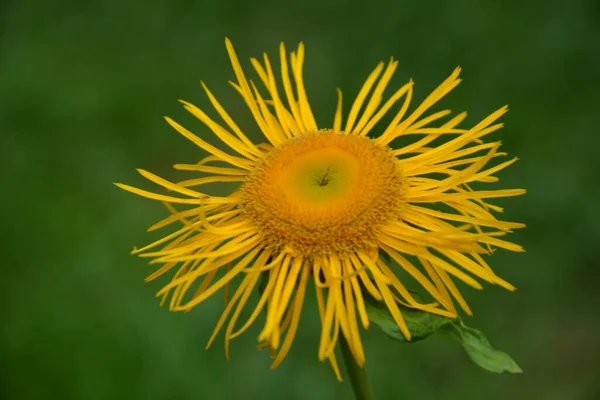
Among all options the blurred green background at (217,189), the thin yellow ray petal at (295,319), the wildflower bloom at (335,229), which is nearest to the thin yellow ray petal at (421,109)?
the wildflower bloom at (335,229)

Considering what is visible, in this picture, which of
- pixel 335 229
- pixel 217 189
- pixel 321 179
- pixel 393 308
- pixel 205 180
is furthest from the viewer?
pixel 217 189

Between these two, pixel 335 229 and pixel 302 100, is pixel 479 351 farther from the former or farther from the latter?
pixel 302 100

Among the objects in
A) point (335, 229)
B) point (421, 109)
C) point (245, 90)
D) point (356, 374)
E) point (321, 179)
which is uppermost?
point (245, 90)

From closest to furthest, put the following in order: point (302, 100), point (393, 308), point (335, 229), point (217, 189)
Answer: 1. point (393, 308)
2. point (335, 229)
3. point (302, 100)
4. point (217, 189)

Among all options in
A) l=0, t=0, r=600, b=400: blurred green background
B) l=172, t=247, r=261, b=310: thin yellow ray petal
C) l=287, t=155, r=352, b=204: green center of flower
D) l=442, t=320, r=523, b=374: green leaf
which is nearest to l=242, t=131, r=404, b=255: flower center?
l=287, t=155, r=352, b=204: green center of flower

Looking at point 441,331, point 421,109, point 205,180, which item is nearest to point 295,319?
point 441,331

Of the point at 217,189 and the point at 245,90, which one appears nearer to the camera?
the point at 245,90

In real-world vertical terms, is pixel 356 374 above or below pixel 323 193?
below

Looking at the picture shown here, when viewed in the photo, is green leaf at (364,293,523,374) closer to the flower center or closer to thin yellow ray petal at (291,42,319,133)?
the flower center
